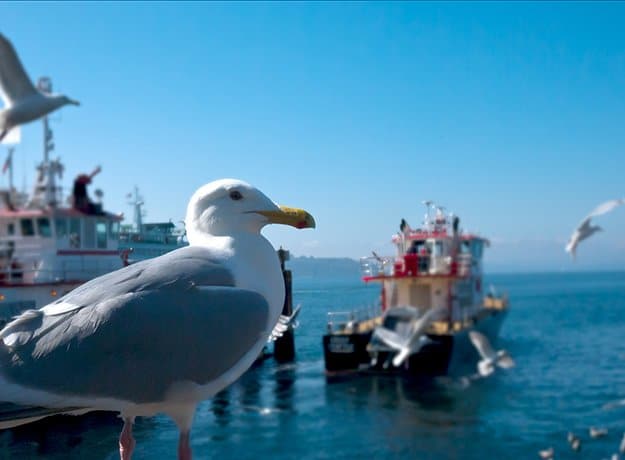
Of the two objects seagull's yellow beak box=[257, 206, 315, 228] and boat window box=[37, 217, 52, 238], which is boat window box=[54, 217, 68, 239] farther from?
seagull's yellow beak box=[257, 206, 315, 228]

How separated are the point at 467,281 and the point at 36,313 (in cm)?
802

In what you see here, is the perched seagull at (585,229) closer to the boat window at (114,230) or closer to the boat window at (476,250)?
the boat window at (476,250)

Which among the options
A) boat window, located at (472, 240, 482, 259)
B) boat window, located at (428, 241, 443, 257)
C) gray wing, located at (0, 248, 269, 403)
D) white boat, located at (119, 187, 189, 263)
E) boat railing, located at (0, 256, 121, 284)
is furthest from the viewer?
boat window, located at (428, 241, 443, 257)

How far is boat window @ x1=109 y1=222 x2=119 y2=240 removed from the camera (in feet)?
25.3

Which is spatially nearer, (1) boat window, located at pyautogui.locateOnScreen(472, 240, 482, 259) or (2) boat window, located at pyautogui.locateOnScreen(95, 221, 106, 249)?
(1) boat window, located at pyautogui.locateOnScreen(472, 240, 482, 259)

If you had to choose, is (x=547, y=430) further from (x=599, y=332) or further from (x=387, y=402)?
(x=599, y=332)

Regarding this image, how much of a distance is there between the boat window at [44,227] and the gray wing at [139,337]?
6834 mm

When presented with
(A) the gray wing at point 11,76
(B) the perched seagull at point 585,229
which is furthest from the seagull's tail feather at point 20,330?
(A) the gray wing at point 11,76

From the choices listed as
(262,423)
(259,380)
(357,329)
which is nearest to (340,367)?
(357,329)

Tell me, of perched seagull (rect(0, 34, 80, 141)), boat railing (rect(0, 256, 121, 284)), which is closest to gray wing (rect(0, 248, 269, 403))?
perched seagull (rect(0, 34, 80, 141))

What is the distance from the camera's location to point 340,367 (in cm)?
1032

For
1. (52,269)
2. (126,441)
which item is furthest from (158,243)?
(52,269)

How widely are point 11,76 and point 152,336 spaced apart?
2468mm

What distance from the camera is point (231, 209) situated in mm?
1307
